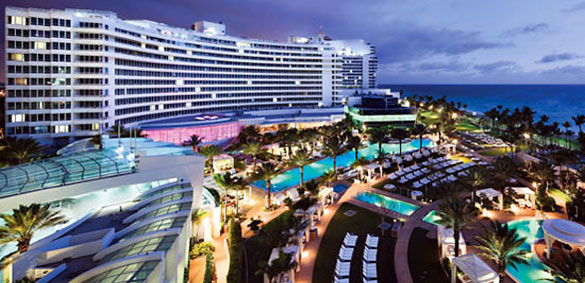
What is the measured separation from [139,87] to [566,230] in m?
69.3

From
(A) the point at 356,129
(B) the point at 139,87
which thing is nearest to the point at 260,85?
(A) the point at 356,129

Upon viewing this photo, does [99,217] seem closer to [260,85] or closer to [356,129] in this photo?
[356,129]

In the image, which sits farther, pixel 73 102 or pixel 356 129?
pixel 356 129

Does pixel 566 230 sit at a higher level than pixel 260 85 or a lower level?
lower

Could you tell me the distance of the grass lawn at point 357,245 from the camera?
20938mm

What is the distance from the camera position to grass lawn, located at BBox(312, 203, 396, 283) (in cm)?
2094

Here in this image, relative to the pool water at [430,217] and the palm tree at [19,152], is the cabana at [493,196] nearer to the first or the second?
the pool water at [430,217]

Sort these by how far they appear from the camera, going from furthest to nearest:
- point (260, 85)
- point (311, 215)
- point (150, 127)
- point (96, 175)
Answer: point (260, 85) < point (150, 127) < point (311, 215) < point (96, 175)

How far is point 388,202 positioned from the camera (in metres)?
34.2

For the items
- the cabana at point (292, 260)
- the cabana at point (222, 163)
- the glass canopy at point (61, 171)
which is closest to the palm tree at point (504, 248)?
the cabana at point (292, 260)

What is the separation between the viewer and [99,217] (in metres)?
21.5

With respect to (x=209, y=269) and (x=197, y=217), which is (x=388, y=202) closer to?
(x=197, y=217)

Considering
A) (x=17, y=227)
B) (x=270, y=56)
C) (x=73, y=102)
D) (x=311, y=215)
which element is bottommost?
(x=311, y=215)

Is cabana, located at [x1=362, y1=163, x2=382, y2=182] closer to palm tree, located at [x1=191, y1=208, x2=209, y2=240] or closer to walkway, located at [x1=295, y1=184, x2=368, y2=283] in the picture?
walkway, located at [x1=295, y1=184, x2=368, y2=283]
